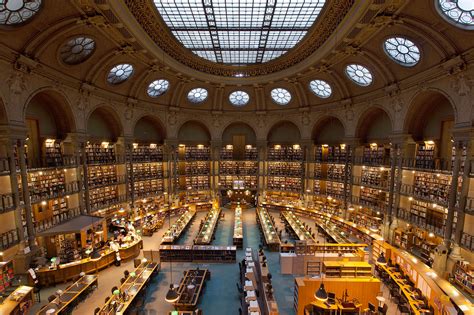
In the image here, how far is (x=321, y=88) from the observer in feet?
75.7

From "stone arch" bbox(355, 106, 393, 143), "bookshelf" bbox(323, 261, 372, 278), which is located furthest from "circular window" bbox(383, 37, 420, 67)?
"bookshelf" bbox(323, 261, 372, 278)

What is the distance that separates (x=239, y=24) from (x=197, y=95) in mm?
10818

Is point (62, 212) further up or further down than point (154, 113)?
further down

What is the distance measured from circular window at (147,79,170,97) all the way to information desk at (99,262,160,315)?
15.2 meters

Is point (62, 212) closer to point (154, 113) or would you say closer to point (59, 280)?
point (59, 280)

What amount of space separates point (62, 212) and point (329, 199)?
2136 cm

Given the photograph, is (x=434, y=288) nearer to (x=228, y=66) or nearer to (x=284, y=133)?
(x=228, y=66)

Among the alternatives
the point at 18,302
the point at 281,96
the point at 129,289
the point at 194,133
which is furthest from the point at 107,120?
the point at 281,96

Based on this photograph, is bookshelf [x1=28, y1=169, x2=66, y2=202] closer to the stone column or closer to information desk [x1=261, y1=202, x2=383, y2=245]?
the stone column

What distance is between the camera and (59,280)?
13148mm

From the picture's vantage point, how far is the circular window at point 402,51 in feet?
46.9

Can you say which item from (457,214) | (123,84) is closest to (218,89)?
(123,84)

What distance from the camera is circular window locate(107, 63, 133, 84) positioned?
1886cm

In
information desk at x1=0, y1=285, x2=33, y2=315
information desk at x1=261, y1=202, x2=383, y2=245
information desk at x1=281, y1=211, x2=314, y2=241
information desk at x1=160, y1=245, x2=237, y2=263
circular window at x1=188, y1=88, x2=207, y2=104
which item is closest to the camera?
information desk at x1=0, y1=285, x2=33, y2=315
